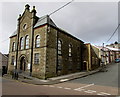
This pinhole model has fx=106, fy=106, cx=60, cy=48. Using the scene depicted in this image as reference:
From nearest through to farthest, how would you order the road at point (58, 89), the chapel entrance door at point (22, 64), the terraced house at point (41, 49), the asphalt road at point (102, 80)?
the road at point (58, 89) < the asphalt road at point (102, 80) < the terraced house at point (41, 49) < the chapel entrance door at point (22, 64)

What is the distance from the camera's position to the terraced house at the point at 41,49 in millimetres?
17516

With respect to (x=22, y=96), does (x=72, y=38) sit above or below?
above

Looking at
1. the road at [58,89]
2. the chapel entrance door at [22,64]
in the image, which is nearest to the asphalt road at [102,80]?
the road at [58,89]

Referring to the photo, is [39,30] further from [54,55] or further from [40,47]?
[54,55]

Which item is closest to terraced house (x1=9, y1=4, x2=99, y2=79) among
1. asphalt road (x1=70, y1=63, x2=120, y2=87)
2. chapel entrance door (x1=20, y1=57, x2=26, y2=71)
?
chapel entrance door (x1=20, y1=57, x2=26, y2=71)

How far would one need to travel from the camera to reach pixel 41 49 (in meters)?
17.8

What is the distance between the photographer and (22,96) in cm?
683

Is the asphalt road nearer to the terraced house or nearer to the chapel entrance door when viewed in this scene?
the terraced house

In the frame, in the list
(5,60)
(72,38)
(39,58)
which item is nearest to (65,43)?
(72,38)

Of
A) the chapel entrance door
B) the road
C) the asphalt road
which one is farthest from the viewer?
the chapel entrance door

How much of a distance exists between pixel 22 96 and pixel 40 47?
38.5 ft

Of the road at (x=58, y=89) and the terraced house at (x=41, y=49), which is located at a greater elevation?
the terraced house at (x=41, y=49)

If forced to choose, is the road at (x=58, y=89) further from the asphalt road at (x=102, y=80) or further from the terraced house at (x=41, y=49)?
the terraced house at (x=41, y=49)

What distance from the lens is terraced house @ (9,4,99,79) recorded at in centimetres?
1752
